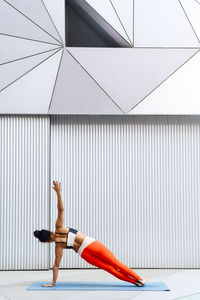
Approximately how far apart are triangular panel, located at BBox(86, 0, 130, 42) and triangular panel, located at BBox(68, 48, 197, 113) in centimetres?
42

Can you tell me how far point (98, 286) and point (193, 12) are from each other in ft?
18.8

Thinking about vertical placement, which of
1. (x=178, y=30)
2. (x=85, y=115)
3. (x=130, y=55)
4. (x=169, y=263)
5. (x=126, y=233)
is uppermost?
(x=178, y=30)

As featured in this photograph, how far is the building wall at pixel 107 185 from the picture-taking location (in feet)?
26.2

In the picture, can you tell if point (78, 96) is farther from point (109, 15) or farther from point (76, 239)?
point (76, 239)

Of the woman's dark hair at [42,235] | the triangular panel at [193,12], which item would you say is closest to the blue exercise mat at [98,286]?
the woman's dark hair at [42,235]

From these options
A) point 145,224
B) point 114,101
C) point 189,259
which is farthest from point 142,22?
point 189,259

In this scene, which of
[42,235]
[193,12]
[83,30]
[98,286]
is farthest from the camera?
[83,30]

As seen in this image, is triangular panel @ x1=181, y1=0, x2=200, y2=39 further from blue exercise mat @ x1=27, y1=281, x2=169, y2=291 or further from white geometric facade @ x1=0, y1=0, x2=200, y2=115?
blue exercise mat @ x1=27, y1=281, x2=169, y2=291

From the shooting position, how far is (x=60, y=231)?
6.21 m

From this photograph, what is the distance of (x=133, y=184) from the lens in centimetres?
826

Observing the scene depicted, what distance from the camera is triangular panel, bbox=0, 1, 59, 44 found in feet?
26.5

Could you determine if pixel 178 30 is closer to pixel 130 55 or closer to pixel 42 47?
pixel 130 55

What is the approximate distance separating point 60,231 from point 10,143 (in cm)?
268

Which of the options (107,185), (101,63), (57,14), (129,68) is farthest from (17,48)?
(107,185)
